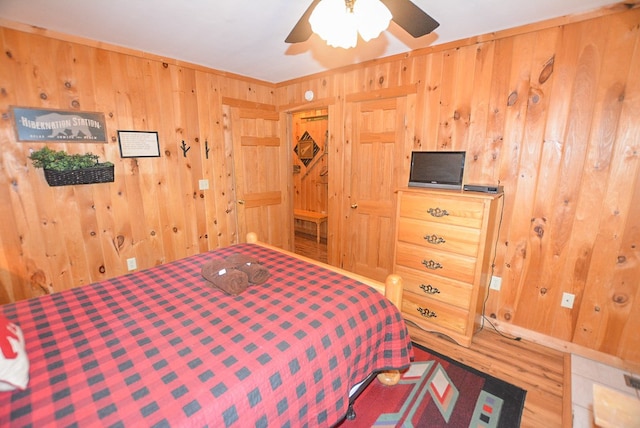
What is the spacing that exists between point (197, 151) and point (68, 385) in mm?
2502

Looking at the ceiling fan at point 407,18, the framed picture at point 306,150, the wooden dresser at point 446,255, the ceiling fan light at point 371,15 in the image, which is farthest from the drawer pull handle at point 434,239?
the framed picture at point 306,150

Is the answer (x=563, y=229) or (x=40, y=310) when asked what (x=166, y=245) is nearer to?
(x=40, y=310)

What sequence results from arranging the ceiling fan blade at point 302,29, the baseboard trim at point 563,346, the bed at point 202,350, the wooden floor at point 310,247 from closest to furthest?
the bed at point 202,350 → the ceiling fan blade at point 302,29 → the baseboard trim at point 563,346 → the wooden floor at point 310,247

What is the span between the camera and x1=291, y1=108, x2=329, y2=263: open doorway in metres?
4.86

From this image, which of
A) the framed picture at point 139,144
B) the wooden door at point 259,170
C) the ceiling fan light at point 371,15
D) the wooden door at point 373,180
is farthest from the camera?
the wooden door at point 259,170

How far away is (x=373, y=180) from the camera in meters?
2.98

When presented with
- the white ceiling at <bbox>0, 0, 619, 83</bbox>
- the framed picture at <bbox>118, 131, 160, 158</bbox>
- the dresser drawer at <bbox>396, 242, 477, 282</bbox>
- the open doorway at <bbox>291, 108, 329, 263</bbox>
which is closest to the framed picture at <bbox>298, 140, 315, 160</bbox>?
the open doorway at <bbox>291, 108, 329, 263</bbox>

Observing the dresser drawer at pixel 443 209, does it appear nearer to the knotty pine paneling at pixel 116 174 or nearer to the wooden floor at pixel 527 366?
the wooden floor at pixel 527 366

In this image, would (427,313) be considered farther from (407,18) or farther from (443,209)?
(407,18)

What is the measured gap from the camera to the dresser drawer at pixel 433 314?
222 cm

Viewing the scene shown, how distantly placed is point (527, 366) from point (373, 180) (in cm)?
200

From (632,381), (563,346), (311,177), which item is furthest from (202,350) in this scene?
(311,177)

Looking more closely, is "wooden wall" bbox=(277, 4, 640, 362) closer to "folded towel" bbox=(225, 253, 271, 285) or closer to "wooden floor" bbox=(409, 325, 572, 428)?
"wooden floor" bbox=(409, 325, 572, 428)

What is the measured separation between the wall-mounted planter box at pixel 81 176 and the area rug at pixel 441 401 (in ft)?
8.50
